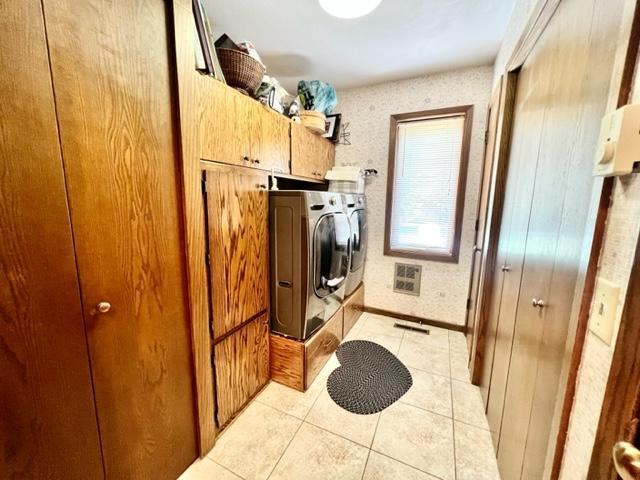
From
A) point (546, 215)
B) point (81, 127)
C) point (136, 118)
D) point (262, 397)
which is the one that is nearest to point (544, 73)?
point (546, 215)

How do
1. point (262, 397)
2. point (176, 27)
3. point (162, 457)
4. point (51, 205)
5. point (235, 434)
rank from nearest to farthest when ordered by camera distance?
1. point (51, 205)
2. point (176, 27)
3. point (162, 457)
4. point (235, 434)
5. point (262, 397)

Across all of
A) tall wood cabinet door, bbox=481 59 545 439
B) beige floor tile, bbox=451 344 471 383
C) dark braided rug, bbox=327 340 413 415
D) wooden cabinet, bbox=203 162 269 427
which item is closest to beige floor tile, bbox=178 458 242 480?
wooden cabinet, bbox=203 162 269 427

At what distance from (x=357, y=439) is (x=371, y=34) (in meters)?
2.72

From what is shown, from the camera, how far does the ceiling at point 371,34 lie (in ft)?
5.12

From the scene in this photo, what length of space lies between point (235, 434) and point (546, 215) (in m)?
1.92

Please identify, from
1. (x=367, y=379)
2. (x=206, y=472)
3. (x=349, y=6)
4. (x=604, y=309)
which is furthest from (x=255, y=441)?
(x=349, y=6)

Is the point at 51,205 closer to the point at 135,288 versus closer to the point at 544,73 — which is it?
the point at 135,288

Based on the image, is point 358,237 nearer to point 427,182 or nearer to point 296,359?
point 427,182

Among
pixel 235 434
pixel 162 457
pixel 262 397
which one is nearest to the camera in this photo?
pixel 162 457

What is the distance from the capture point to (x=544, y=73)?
3.53ft

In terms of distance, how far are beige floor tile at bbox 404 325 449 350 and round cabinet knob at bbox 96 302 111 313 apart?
2389mm

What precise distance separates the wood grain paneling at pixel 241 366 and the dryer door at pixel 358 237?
41.0 inches

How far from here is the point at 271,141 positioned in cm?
170

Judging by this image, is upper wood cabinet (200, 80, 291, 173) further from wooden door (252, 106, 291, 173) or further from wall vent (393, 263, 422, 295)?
wall vent (393, 263, 422, 295)
